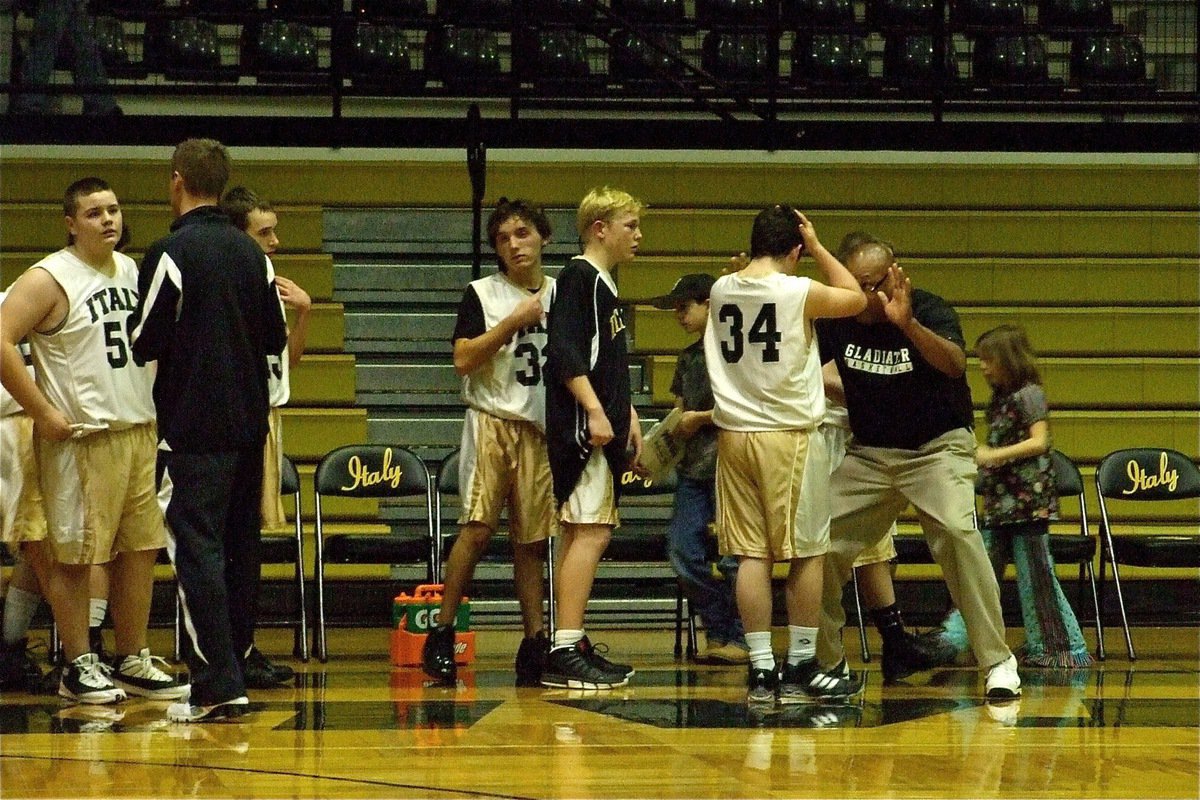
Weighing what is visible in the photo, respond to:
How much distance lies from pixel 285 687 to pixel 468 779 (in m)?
2.22

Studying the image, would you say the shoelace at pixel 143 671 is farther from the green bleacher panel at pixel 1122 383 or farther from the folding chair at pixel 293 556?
the green bleacher panel at pixel 1122 383

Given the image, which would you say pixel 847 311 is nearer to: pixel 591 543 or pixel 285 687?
pixel 591 543

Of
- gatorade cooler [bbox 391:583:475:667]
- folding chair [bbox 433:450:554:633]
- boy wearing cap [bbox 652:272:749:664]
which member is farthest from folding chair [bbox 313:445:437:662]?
boy wearing cap [bbox 652:272:749:664]

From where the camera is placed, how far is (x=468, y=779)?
387 cm

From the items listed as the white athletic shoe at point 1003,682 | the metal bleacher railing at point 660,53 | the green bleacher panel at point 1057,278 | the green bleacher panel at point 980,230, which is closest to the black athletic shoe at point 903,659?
the white athletic shoe at point 1003,682

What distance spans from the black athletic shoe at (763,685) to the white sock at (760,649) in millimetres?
16

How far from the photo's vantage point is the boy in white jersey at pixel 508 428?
607 cm

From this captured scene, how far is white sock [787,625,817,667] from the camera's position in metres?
5.41

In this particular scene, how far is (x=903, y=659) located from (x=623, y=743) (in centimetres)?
205

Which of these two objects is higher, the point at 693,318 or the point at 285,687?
the point at 693,318

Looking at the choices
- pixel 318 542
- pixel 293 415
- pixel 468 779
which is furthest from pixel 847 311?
pixel 293 415

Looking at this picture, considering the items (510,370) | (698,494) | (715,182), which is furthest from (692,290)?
(715,182)

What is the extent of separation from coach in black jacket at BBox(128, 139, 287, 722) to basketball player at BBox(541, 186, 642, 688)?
1.19 m

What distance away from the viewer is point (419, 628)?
21.8 ft
